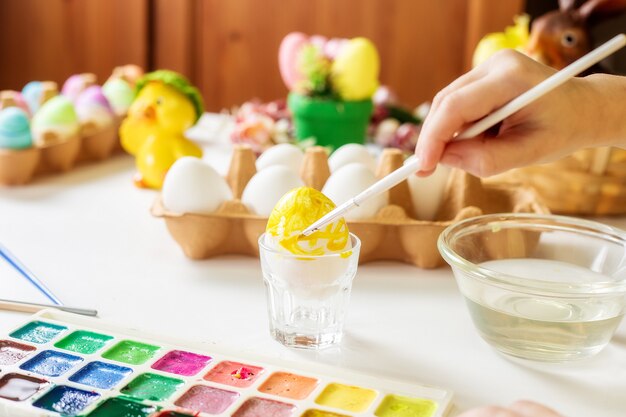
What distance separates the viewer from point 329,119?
1513 mm

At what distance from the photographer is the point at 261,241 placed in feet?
2.71

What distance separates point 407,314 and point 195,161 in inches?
13.5

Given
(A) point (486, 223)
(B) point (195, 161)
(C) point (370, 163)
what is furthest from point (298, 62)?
(A) point (486, 223)

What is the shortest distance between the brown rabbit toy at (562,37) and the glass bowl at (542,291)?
1.59ft

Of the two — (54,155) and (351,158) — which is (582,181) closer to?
(351,158)

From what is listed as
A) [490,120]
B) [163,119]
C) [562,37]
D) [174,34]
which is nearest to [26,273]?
[163,119]

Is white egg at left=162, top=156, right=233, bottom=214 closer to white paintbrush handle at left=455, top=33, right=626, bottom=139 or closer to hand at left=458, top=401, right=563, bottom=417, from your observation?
white paintbrush handle at left=455, top=33, right=626, bottom=139

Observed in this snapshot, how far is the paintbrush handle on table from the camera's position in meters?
0.66

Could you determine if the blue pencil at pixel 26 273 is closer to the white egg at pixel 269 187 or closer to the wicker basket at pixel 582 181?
the white egg at pixel 269 187

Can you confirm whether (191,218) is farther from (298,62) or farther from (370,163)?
(298,62)

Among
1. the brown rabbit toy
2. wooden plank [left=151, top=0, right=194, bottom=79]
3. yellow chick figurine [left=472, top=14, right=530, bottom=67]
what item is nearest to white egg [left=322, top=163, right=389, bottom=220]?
the brown rabbit toy

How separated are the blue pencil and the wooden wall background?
1986 millimetres

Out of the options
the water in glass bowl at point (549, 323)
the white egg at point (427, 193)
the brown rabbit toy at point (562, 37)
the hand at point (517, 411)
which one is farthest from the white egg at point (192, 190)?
the brown rabbit toy at point (562, 37)

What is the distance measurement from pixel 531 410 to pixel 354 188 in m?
0.44
